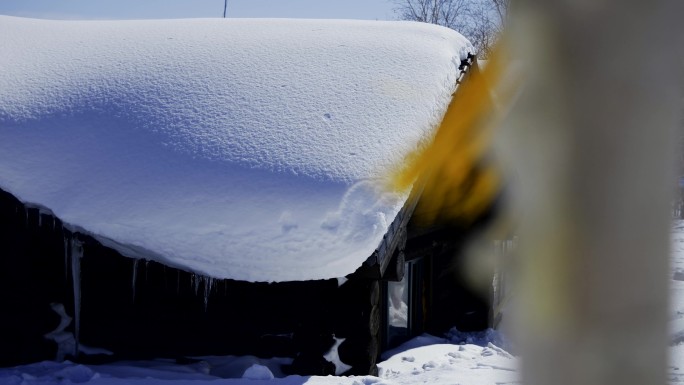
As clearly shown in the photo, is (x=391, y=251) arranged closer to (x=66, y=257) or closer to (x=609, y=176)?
(x=66, y=257)

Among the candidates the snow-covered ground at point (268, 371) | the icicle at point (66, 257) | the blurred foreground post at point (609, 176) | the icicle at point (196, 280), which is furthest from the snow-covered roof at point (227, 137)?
the blurred foreground post at point (609, 176)

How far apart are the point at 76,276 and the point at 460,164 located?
4476 mm

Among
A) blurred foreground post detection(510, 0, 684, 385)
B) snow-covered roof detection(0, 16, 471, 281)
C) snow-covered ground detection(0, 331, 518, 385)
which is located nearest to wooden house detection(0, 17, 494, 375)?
snow-covered roof detection(0, 16, 471, 281)

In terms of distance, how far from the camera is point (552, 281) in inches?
49.8

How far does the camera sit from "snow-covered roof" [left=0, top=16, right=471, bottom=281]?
545 cm

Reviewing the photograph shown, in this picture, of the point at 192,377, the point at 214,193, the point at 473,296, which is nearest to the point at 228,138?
the point at 214,193

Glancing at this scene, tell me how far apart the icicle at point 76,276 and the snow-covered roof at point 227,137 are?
0.54m

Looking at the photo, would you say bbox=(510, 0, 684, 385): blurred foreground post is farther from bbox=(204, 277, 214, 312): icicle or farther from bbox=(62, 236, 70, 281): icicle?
bbox=(62, 236, 70, 281): icicle

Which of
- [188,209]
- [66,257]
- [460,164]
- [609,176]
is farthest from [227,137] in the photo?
[609,176]

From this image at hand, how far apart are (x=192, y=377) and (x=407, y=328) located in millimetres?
3885

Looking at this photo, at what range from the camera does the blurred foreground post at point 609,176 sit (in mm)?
1216

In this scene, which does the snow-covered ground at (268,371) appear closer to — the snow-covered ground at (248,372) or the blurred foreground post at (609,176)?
the snow-covered ground at (248,372)

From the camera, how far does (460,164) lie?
8.59 m

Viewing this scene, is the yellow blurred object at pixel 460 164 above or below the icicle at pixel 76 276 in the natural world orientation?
above
